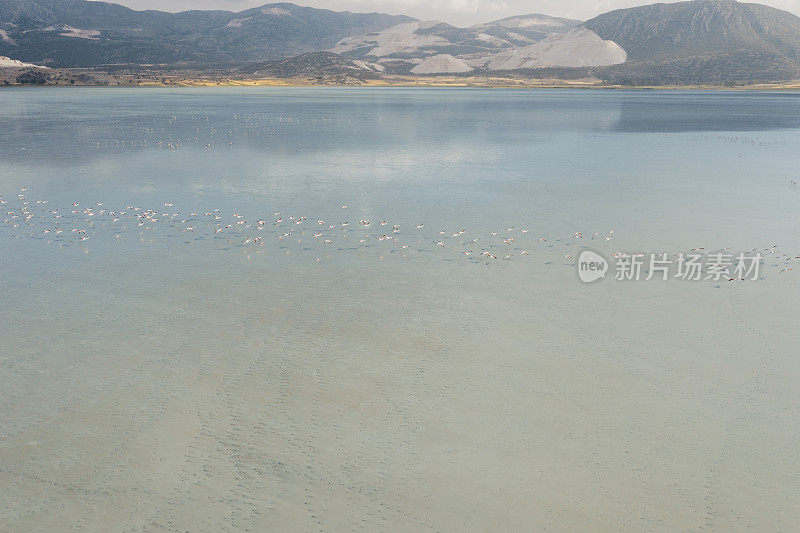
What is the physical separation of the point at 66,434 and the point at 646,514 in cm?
1639

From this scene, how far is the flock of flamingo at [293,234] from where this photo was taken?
3107cm

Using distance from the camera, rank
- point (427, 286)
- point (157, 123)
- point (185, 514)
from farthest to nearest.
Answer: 1. point (157, 123)
2. point (427, 286)
3. point (185, 514)

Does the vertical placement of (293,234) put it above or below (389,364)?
above

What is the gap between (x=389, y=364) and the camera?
19.3 metres

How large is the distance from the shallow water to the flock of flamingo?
0.83ft

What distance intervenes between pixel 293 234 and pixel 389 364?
1709cm

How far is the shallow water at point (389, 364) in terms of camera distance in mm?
13625

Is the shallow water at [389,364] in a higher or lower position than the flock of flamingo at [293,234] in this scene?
lower

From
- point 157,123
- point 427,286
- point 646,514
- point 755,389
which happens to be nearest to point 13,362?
point 427,286

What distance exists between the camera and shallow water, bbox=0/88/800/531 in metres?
13.6

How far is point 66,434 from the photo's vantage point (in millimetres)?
15648

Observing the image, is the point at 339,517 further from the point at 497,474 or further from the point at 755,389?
the point at 755,389

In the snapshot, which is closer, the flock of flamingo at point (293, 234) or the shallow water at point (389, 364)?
the shallow water at point (389, 364)

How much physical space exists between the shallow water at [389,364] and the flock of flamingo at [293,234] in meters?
0.25
